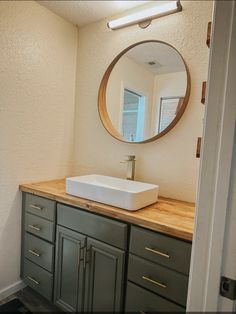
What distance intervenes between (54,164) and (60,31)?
1.08 meters

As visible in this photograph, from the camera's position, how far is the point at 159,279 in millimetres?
1032

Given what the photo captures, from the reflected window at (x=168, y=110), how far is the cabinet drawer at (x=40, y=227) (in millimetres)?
993

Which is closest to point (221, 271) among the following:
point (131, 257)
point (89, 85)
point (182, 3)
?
point (131, 257)

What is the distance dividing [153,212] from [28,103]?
120cm

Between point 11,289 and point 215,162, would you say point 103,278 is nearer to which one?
point 11,289

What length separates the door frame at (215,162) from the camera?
21.1 inches

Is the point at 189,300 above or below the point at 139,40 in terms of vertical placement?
below

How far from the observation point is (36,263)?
1588 mm

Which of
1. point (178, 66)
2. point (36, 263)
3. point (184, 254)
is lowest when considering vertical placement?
point (36, 263)

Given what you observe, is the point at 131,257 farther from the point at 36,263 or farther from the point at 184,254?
the point at 36,263

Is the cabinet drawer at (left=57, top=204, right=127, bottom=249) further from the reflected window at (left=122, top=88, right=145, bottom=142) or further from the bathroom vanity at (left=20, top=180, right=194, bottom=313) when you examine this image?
the reflected window at (left=122, top=88, right=145, bottom=142)

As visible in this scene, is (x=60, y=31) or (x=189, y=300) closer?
(x=189, y=300)

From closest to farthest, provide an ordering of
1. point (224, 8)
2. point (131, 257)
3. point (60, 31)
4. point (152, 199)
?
point (224, 8), point (131, 257), point (152, 199), point (60, 31)

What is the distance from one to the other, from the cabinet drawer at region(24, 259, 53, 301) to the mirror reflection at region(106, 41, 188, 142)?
1.12 meters
